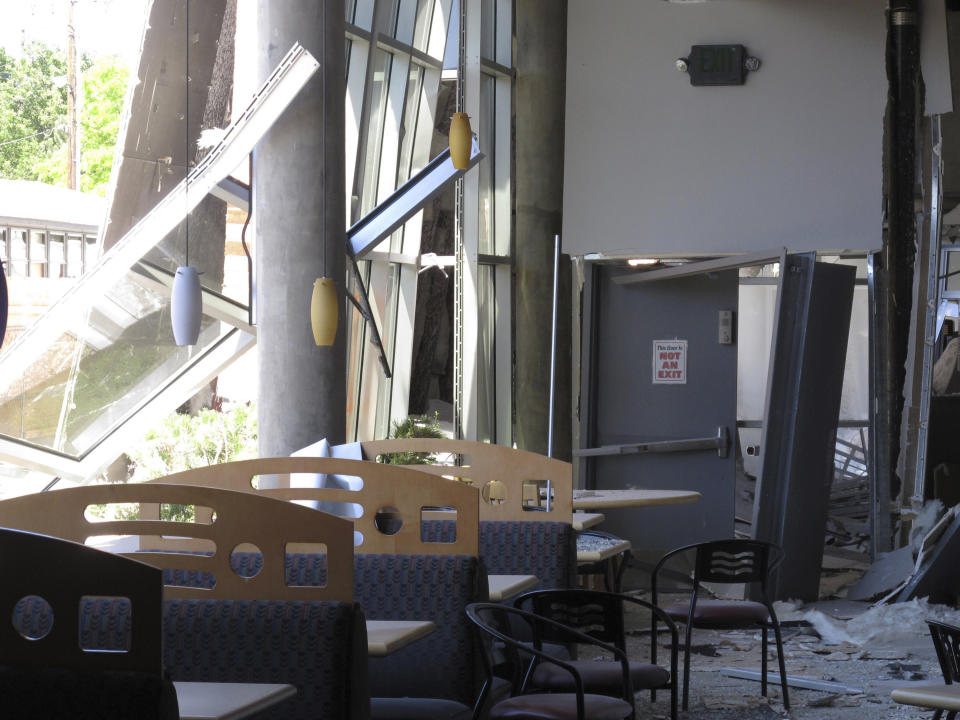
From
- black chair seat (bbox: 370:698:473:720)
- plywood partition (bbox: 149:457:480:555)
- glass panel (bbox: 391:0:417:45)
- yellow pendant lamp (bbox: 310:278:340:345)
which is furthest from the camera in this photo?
glass panel (bbox: 391:0:417:45)

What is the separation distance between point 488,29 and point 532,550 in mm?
5439

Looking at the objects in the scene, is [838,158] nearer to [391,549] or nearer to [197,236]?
[197,236]

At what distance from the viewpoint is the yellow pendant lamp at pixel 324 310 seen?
14.9ft

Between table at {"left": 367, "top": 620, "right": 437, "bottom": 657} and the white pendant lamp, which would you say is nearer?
table at {"left": 367, "top": 620, "right": 437, "bottom": 657}

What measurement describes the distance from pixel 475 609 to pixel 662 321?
202 inches

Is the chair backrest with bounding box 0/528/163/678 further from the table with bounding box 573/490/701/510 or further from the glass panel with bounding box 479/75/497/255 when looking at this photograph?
the glass panel with bounding box 479/75/497/255

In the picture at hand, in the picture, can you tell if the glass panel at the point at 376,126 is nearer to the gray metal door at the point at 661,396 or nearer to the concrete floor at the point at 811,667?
the gray metal door at the point at 661,396

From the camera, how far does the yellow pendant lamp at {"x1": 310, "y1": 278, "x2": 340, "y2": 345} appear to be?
4.55 m

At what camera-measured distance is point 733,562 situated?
15.7ft

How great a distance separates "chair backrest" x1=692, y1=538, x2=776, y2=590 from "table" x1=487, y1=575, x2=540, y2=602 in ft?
3.65

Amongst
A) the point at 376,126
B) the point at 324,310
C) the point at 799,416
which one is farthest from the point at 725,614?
the point at 376,126

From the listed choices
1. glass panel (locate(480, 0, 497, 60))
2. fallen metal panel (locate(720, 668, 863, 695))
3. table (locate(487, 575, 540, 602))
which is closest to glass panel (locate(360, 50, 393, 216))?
glass panel (locate(480, 0, 497, 60))

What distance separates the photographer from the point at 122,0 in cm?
1728

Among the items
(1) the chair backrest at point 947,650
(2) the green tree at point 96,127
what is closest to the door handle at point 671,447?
(1) the chair backrest at point 947,650
